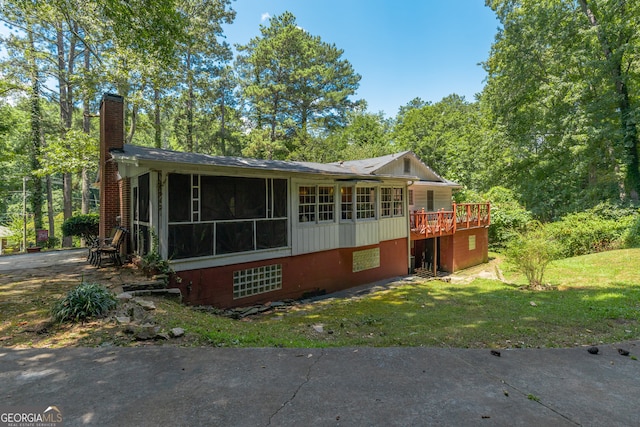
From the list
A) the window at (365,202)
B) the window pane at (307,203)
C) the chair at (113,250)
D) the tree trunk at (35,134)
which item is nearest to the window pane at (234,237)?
the window pane at (307,203)

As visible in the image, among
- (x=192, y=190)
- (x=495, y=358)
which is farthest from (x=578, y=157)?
(x=192, y=190)

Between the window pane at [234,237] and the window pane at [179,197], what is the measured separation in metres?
0.92

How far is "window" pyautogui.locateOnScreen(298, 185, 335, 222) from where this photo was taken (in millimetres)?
10469

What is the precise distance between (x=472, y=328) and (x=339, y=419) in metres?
3.95

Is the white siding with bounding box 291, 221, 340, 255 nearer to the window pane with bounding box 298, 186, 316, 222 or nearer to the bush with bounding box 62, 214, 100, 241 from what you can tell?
the window pane with bounding box 298, 186, 316, 222

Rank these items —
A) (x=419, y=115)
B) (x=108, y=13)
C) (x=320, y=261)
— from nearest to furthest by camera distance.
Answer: (x=108, y=13) → (x=320, y=261) → (x=419, y=115)

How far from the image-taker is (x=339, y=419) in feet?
9.08

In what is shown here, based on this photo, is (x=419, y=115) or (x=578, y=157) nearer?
(x=578, y=157)

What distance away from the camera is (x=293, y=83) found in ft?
91.2

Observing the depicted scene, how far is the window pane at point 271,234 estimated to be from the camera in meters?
9.27

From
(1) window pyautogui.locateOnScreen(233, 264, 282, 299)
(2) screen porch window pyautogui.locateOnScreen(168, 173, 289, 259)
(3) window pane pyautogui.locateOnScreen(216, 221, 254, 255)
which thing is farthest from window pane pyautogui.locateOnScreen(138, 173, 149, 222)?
(1) window pyautogui.locateOnScreen(233, 264, 282, 299)

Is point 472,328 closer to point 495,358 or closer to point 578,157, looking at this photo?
point 495,358

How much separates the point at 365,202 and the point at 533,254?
6.07 metres

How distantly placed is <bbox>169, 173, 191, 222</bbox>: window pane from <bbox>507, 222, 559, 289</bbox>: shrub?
10817 mm
